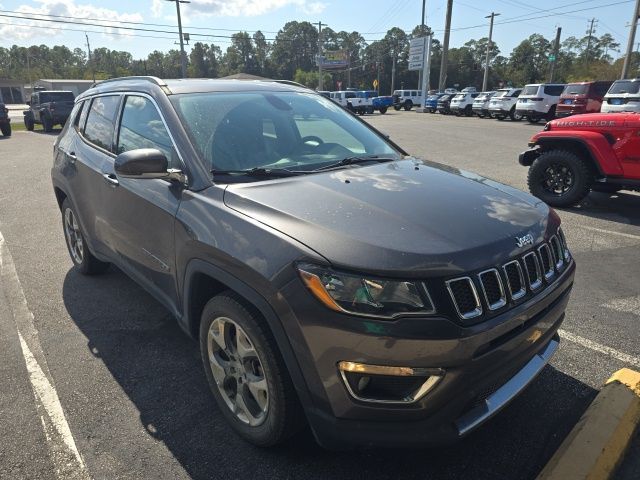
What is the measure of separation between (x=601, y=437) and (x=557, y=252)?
898 millimetres

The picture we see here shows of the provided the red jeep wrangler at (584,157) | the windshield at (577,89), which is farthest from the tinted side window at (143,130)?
the windshield at (577,89)

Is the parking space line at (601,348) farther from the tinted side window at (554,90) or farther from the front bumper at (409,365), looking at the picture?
the tinted side window at (554,90)

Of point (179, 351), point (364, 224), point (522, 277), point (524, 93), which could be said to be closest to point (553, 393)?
point (522, 277)

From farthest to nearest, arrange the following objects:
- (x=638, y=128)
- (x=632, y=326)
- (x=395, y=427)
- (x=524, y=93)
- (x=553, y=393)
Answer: (x=524, y=93) → (x=638, y=128) → (x=632, y=326) → (x=553, y=393) → (x=395, y=427)

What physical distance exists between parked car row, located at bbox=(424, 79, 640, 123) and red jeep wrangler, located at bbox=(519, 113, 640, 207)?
9883mm

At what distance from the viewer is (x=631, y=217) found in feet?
21.4

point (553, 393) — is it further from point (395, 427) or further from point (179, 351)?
point (179, 351)

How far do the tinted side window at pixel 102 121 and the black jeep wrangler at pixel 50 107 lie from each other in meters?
20.5

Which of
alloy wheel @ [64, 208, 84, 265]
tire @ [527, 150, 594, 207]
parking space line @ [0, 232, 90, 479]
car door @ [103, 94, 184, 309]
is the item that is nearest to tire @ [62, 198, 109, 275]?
alloy wheel @ [64, 208, 84, 265]

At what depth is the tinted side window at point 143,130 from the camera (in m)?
2.84

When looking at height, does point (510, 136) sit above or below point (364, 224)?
below

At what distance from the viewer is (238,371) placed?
243 cm

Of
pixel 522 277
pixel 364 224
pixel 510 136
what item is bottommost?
pixel 510 136

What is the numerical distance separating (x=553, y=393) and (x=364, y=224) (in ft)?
5.43
